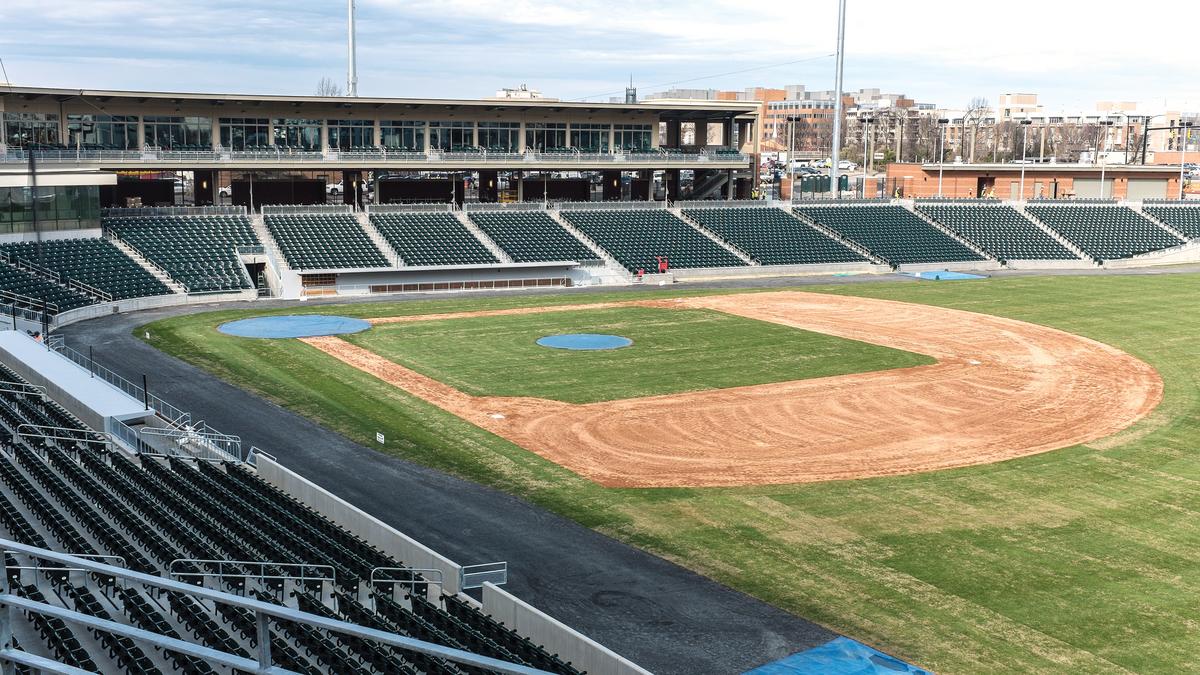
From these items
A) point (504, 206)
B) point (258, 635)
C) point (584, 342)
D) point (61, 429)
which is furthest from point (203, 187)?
point (258, 635)

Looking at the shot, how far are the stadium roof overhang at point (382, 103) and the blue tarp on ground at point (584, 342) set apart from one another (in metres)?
30.5

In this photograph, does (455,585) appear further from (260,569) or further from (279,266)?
(279,266)

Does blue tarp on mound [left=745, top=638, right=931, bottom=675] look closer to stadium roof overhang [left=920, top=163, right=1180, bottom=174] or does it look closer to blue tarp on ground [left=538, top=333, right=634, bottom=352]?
blue tarp on ground [left=538, top=333, right=634, bottom=352]

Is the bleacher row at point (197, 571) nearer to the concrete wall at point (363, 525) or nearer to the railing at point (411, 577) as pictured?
the railing at point (411, 577)

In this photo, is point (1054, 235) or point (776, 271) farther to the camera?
point (1054, 235)

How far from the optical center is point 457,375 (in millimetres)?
41312

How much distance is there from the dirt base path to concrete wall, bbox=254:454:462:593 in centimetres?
778

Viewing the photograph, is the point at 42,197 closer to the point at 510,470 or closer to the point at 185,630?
the point at 510,470

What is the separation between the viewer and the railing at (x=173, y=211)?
66.4 metres

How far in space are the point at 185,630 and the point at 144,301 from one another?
41.5 meters

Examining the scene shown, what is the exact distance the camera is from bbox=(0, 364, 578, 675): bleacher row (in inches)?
650

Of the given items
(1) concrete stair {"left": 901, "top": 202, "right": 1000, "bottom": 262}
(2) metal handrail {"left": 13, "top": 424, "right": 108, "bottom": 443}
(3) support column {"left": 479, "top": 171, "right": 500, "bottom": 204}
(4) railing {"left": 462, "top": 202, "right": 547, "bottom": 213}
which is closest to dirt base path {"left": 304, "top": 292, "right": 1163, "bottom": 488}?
(2) metal handrail {"left": 13, "top": 424, "right": 108, "bottom": 443}

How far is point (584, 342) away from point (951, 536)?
2571cm

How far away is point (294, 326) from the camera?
5147 cm
